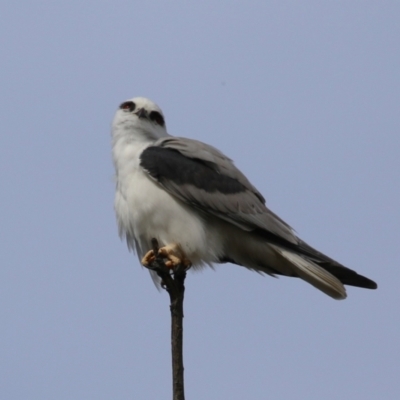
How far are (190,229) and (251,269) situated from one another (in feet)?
2.46

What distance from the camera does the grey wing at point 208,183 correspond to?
5.77 metres

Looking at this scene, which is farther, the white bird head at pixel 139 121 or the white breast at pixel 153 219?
the white bird head at pixel 139 121

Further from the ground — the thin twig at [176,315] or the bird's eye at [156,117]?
the bird's eye at [156,117]

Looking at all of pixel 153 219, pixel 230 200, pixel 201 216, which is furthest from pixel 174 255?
pixel 230 200

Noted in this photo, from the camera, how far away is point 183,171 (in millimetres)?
5844

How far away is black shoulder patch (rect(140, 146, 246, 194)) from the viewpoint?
5.73m

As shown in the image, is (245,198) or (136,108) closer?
(245,198)

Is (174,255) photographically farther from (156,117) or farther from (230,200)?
(156,117)

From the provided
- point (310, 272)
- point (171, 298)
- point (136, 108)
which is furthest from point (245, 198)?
point (171, 298)

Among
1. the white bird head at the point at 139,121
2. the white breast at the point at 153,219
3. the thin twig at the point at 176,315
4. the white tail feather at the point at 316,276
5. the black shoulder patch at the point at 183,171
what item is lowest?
the thin twig at the point at 176,315

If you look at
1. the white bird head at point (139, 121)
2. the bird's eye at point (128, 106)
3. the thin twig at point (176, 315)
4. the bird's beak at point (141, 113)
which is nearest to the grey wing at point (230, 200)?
the white bird head at point (139, 121)

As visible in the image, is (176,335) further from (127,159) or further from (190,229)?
(127,159)

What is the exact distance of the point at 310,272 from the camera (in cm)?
573

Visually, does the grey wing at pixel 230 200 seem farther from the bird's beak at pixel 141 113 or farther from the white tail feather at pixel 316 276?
the bird's beak at pixel 141 113
